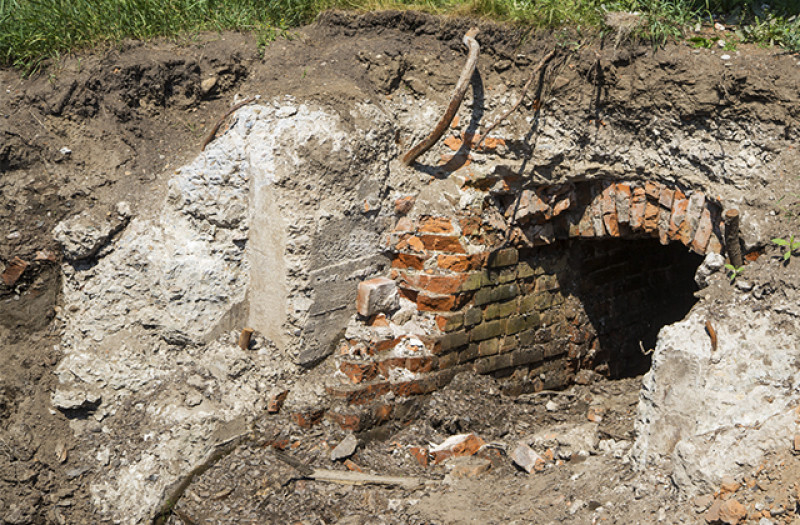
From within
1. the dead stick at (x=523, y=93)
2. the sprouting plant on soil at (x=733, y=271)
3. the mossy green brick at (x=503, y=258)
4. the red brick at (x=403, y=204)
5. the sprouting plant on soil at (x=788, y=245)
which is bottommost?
the mossy green brick at (x=503, y=258)

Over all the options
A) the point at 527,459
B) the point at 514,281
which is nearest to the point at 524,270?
the point at 514,281

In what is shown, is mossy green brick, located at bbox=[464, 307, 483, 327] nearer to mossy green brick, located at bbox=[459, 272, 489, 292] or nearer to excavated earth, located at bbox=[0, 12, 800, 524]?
mossy green brick, located at bbox=[459, 272, 489, 292]

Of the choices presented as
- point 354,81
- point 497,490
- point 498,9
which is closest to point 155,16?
point 354,81

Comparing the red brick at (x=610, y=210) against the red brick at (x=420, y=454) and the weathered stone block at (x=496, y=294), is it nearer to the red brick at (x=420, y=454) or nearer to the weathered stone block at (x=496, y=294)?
the weathered stone block at (x=496, y=294)

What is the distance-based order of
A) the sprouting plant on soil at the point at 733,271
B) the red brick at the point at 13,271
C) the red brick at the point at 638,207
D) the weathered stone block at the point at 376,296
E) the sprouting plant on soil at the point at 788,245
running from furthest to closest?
the red brick at the point at 638,207
the weathered stone block at the point at 376,296
the red brick at the point at 13,271
the sprouting plant on soil at the point at 733,271
the sprouting plant on soil at the point at 788,245

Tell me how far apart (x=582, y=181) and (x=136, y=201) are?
2.20 metres

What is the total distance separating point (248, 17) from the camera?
4098mm

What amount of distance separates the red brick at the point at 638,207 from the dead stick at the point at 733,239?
→ 531 millimetres

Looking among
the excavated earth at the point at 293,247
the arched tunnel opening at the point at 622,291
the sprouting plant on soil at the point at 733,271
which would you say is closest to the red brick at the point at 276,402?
the excavated earth at the point at 293,247

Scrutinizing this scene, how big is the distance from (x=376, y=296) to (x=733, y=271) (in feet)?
5.17

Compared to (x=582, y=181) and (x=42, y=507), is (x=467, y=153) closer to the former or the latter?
(x=582, y=181)

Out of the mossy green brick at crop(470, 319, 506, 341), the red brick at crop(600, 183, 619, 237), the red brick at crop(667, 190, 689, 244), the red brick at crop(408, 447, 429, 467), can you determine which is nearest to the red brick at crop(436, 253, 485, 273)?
the mossy green brick at crop(470, 319, 506, 341)

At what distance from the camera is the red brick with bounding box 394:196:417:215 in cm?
377

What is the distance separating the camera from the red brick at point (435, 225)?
377 cm
